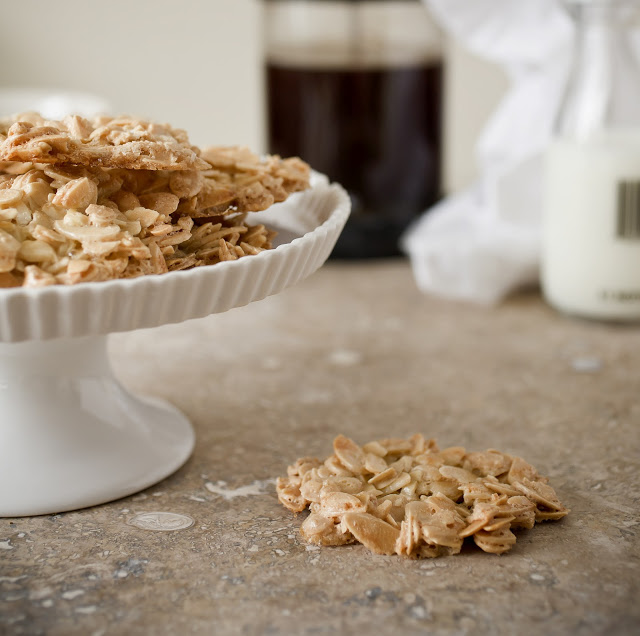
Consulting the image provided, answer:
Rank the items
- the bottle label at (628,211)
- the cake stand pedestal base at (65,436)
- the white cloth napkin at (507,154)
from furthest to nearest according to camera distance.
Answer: the white cloth napkin at (507,154) < the bottle label at (628,211) < the cake stand pedestal base at (65,436)

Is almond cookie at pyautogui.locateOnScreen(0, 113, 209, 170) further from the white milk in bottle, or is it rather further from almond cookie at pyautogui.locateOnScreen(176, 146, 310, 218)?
the white milk in bottle

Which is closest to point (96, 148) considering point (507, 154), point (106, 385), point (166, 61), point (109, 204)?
point (109, 204)

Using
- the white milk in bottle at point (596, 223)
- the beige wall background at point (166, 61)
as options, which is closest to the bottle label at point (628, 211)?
the white milk in bottle at point (596, 223)

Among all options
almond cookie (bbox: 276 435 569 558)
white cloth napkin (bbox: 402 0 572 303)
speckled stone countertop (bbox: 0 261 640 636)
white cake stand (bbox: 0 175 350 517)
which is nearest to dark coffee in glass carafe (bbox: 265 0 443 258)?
white cloth napkin (bbox: 402 0 572 303)

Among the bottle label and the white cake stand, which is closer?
the white cake stand

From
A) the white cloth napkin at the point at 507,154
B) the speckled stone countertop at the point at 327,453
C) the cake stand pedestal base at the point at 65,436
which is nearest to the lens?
the speckled stone countertop at the point at 327,453

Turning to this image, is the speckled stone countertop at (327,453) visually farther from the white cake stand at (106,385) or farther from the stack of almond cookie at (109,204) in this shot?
the stack of almond cookie at (109,204)

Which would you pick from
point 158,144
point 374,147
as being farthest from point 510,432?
point 374,147

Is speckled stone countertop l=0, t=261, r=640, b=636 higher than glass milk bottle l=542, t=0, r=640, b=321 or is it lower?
lower
